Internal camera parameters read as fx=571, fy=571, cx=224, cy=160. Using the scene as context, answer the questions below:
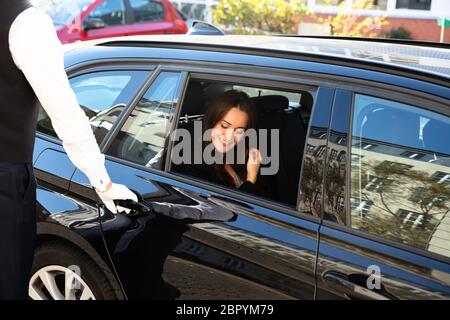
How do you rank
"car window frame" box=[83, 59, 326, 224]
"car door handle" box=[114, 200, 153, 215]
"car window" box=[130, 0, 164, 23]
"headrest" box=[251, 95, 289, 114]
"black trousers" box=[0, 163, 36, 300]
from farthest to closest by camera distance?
"car window" box=[130, 0, 164, 23]
"headrest" box=[251, 95, 289, 114]
"car door handle" box=[114, 200, 153, 215]
"car window frame" box=[83, 59, 326, 224]
"black trousers" box=[0, 163, 36, 300]

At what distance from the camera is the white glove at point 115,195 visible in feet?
Result: 7.04

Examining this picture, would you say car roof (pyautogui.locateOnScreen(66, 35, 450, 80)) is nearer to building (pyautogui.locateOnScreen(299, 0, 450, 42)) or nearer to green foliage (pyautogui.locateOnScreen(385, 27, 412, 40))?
building (pyautogui.locateOnScreen(299, 0, 450, 42))

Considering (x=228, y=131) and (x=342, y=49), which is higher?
(x=342, y=49)

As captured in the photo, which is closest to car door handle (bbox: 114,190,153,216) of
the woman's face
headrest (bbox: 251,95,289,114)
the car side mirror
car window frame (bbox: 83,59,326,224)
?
car window frame (bbox: 83,59,326,224)

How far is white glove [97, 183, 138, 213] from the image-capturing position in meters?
2.15

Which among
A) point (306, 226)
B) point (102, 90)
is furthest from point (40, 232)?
point (306, 226)

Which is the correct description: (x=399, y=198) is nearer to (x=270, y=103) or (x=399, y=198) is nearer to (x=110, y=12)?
(x=270, y=103)

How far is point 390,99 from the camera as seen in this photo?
1.90m

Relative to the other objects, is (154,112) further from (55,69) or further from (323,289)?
(323,289)

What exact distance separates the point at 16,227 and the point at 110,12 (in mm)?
9386

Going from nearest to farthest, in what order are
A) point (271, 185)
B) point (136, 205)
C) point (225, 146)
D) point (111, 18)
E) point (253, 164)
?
point (136, 205) < point (271, 185) < point (253, 164) < point (225, 146) < point (111, 18)

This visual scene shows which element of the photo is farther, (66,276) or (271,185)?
(66,276)

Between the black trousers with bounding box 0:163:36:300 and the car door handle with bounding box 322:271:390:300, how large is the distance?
3.40 ft

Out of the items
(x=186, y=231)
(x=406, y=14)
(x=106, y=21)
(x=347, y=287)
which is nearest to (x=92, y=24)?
(x=106, y=21)
